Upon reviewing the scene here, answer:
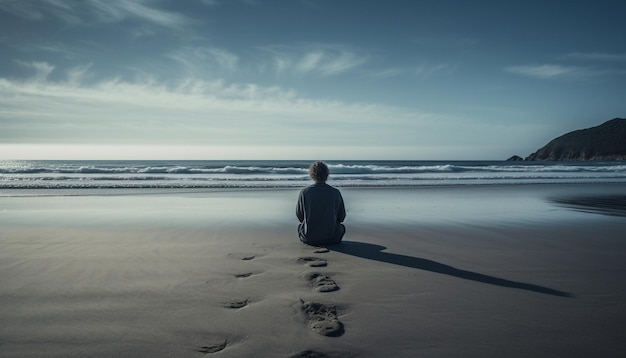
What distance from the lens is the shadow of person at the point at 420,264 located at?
12.6 ft

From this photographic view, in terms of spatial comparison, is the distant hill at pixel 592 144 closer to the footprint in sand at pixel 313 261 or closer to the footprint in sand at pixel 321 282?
the footprint in sand at pixel 313 261

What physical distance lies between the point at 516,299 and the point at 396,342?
1.48m

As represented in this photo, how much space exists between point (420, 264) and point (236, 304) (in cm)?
240

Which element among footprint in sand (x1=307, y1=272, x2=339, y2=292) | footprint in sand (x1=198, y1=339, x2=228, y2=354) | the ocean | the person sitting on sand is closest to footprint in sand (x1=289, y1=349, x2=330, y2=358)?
footprint in sand (x1=198, y1=339, x2=228, y2=354)

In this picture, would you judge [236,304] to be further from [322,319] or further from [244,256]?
[244,256]

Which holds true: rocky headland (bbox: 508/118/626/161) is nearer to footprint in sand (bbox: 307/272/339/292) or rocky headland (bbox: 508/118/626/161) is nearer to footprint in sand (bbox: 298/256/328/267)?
footprint in sand (bbox: 298/256/328/267)

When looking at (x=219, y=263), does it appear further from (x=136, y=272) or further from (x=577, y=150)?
(x=577, y=150)

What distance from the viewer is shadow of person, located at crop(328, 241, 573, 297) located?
3827 millimetres

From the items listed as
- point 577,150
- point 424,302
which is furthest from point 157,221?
point 577,150

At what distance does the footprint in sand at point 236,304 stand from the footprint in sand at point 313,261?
55.5 inches

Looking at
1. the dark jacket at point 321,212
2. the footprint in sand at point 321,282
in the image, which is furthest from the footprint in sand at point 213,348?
the dark jacket at point 321,212

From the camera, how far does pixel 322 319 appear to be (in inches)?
117

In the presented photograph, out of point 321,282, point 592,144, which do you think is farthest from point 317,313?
point 592,144

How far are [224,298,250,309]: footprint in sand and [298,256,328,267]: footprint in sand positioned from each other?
1410 mm
